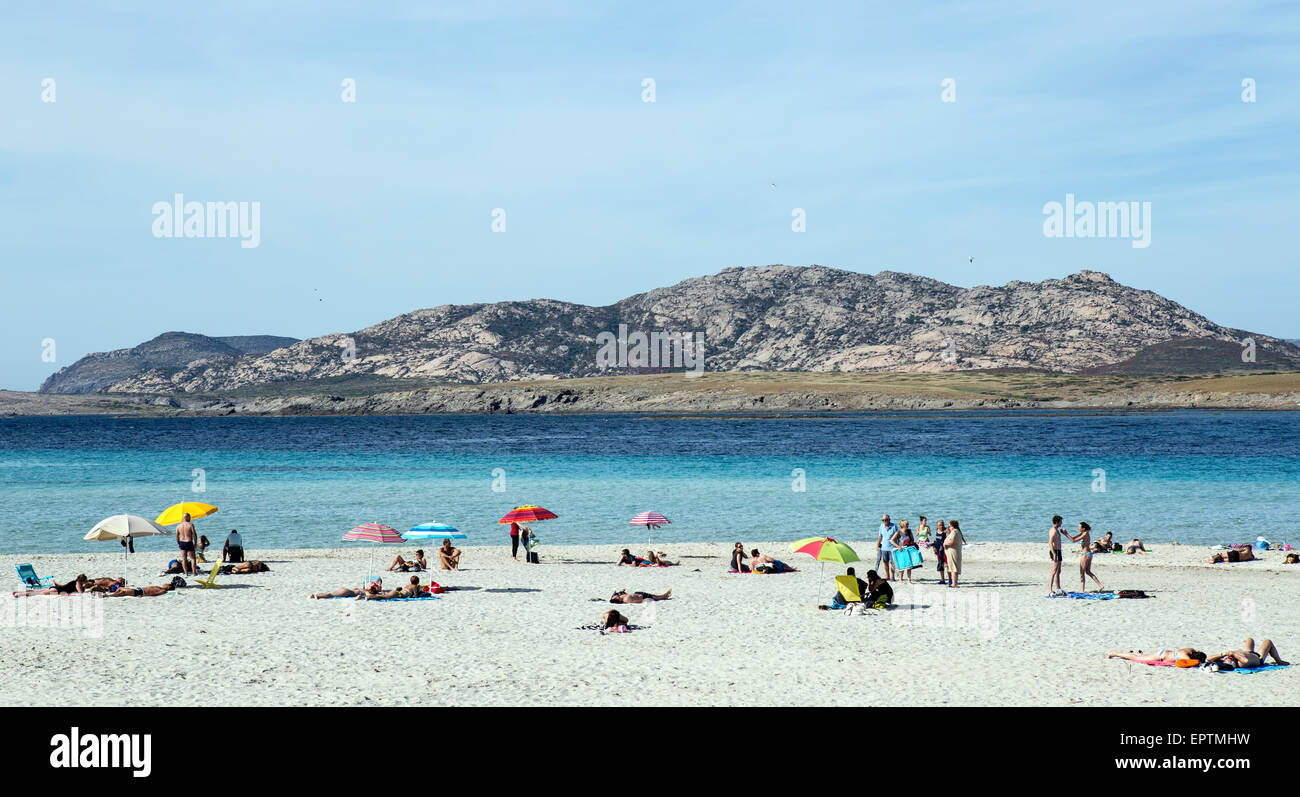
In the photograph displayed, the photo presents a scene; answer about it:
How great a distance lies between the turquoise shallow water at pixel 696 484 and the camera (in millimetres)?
40750

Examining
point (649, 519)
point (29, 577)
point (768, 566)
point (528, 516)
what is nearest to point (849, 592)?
point (768, 566)

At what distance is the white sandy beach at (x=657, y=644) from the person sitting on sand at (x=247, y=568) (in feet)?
2.71

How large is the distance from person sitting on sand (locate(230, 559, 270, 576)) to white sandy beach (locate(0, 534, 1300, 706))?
2.71ft

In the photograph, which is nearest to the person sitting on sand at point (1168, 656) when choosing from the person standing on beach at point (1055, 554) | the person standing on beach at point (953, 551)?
the person standing on beach at point (1055, 554)

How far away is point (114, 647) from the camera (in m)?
18.3

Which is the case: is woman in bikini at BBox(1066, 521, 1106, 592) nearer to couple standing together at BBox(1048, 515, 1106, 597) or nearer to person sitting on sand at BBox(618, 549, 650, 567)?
couple standing together at BBox(1048, 515, 1106, 597)

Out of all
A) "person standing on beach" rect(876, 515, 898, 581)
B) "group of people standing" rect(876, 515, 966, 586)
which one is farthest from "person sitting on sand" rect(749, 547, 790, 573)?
"person standing on beach" rect(876, 515, 898, 581)

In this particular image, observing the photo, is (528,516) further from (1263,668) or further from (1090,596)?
(1263,668)

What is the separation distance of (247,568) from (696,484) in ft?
112

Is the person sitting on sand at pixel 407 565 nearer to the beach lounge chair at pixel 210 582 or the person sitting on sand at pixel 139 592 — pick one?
the beach lounge chair at pixel 210 582

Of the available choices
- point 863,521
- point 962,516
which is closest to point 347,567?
point 863,521

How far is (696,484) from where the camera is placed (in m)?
59.1

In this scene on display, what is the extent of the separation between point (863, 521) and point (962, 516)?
477 cm
